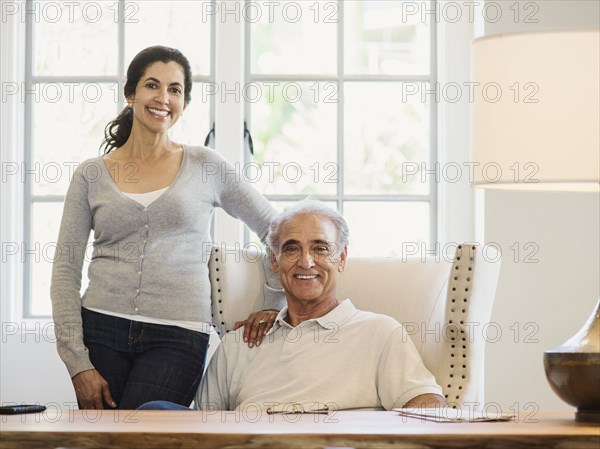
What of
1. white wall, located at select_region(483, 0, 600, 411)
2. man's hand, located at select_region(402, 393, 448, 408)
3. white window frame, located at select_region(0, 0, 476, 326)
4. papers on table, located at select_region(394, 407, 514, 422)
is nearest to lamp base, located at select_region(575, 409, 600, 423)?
papers on table, located at select_region(394, 407, 514, 422)

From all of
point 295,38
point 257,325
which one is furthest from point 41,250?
point 257,325

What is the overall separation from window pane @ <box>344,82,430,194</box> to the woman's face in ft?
3.96

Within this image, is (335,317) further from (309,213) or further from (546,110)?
(546,110)

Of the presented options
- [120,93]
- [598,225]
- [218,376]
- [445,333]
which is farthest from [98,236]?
[598,225]

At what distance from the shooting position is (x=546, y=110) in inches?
73.0

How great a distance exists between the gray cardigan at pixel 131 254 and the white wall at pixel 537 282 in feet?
3.68

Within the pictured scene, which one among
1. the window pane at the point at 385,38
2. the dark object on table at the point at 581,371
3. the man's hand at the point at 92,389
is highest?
the window pane at the point at 385,38

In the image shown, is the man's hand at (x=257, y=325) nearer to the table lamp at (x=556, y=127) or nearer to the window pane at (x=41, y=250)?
the table lamp at (x=556, y=127)

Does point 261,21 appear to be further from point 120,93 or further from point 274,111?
point 120,93

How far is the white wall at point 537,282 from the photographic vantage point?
11.9 feet

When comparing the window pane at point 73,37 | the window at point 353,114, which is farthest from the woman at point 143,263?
the window pane at point 73,37

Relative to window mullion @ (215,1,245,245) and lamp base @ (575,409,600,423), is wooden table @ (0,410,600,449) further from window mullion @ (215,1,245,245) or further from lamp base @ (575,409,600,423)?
window mullion @ (215,1,245,245)

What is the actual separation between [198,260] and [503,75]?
121cm

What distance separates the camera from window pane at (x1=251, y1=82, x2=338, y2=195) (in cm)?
395
